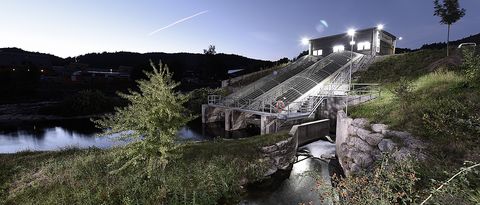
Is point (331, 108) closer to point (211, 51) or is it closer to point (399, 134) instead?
point (399, 134)

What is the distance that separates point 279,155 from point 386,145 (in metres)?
5.87

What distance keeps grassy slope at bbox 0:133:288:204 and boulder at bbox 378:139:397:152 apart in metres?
6.40

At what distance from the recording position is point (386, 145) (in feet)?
40.2

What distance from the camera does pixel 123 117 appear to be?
35.4 feet

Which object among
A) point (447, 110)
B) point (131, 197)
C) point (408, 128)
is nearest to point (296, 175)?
point (408, 128)

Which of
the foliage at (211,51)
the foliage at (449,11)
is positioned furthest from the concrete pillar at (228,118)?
the foliage at (211,51)

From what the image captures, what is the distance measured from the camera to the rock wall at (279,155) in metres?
14.4

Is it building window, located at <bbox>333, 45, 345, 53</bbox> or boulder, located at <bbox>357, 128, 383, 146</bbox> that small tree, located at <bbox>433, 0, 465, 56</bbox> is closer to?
building window, located at <bbox>333, 45, 345, 53</bbox>

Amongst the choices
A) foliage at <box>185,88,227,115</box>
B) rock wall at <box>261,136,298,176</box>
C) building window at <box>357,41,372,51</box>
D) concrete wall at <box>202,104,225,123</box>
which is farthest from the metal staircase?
foliage at <box>185,88,227,115</box>

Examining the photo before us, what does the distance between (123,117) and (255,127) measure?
20.1 meters

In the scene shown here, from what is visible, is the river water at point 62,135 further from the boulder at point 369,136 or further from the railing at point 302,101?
the boulder at point 369,136

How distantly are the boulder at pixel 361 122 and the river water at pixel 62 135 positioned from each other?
12659 millimetres

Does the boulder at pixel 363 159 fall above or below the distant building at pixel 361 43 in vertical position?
below

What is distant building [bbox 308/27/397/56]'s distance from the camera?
39.8 metres
